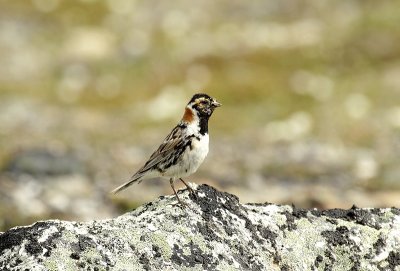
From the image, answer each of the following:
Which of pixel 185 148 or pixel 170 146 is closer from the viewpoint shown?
pixel 185 148

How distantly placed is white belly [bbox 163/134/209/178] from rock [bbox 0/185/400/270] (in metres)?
1.65

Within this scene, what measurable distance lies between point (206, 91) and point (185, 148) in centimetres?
4768

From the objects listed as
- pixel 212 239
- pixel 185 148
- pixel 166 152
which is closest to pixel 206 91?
pixel 166 152

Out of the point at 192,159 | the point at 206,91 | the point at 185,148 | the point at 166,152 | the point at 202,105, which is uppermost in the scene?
the point at 206,91

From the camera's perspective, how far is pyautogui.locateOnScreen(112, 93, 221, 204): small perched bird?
40.8 ft

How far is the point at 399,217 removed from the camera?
11.1 metres

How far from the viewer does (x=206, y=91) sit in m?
60.0

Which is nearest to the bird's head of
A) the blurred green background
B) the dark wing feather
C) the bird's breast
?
the dark wing feather

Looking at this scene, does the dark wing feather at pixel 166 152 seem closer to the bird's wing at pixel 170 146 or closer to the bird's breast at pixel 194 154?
the bird's wing at pixel 170 146

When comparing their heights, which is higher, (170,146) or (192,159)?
(170,146)

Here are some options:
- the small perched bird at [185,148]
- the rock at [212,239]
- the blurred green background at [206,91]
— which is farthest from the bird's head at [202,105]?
the blurred green background at [206,91]

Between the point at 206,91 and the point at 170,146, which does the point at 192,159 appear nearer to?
the point at 170,146

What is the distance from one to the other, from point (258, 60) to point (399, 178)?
36.5 m

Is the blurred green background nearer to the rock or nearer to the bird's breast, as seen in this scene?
the bird's breast
